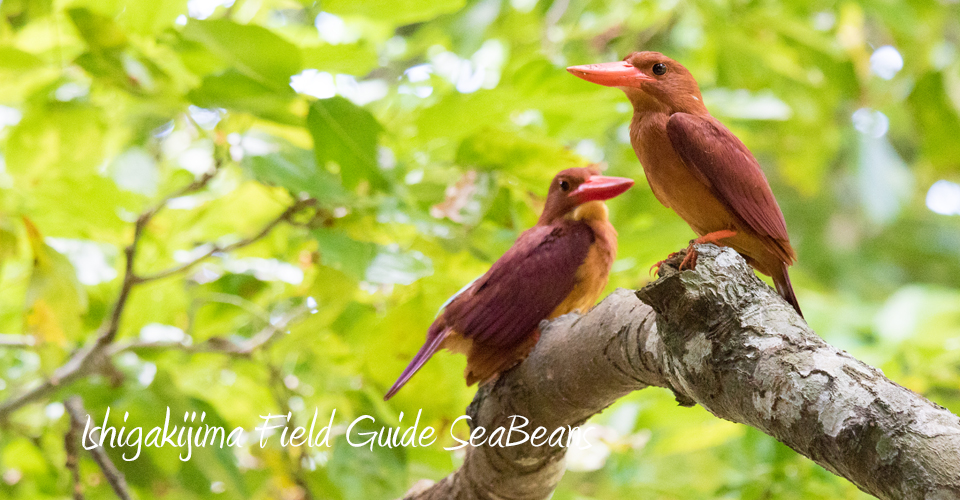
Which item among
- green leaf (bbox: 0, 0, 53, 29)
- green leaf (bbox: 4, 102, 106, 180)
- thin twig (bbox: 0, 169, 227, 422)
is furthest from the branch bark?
green leaf (bbox: 0, 0, 53, 29)

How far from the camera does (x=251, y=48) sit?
3.55 feet

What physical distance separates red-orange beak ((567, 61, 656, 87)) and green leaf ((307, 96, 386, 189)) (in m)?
0.40

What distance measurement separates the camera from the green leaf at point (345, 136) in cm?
110

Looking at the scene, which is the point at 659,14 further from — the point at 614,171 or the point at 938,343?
the point at 938,343

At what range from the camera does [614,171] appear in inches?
60.3

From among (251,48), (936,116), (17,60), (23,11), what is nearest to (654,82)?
(251,48)

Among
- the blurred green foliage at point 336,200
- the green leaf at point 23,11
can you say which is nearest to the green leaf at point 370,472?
the blurred green foliage at point 336,200

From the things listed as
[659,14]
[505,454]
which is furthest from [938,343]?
[505,454]

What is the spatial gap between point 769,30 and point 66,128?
154cm

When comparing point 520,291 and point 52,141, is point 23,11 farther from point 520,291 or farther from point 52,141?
point 520,291

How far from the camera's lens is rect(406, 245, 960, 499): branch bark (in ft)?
1.61

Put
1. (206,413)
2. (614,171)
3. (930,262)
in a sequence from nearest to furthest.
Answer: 1. (206,413)
2. (614,171)
3. (930,262)

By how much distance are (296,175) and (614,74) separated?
0.53 m

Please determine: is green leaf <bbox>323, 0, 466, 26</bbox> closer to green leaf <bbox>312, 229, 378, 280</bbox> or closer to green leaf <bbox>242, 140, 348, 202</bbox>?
green leaf <bbox>242, 140, 348, 202</bbox>
